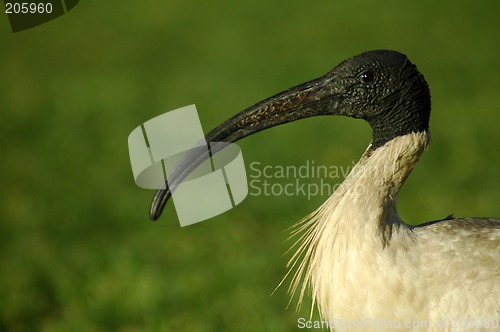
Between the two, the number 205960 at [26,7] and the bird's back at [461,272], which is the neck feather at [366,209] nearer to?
the bird's back at [461,272]

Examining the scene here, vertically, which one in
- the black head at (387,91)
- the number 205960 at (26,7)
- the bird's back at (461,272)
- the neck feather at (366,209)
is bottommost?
the bird's back at (461,272)

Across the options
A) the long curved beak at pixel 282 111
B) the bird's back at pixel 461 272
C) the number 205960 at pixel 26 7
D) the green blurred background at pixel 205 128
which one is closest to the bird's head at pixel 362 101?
the long curved beak at pixel 282 111

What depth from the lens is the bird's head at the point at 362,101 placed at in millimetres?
3428

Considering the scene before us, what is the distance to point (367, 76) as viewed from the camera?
11.3 feet

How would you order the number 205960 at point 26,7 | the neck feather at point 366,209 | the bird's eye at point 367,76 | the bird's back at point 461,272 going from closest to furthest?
the bird's back at point 461,272 < the neck feather at point 366,209 < the bird's eye at point 367,76 < the number 205960 at point 26,7

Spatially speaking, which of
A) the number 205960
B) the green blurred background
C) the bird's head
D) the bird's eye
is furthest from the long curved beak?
the number 205960

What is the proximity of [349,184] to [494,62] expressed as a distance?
30.5 ft

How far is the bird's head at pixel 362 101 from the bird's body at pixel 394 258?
0.32 feet

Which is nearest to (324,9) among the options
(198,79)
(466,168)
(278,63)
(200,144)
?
(278,63)

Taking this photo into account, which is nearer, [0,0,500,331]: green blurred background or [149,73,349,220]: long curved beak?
[149,73,349,220]: long curved beak

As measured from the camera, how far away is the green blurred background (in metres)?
5.32

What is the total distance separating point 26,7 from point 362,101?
9157mm

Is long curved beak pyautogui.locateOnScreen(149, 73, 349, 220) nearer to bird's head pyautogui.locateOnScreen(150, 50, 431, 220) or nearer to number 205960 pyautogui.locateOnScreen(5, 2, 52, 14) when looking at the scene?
bird's head pyautogui.locateOnScreen(150, 50, 431, 220)

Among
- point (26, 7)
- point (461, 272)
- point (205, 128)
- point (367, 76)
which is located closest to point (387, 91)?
point (367, 76)
